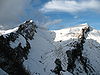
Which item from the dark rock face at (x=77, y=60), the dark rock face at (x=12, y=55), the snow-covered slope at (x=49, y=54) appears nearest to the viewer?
the dark rock face at (x=12, y=55)

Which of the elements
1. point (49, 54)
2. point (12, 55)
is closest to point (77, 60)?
point (49, 54)

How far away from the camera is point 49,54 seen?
17062cm

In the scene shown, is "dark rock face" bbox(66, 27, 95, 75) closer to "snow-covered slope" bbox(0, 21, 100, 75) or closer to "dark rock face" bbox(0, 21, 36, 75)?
"snow-covered slope" bbox(0, 21, 100, 75)

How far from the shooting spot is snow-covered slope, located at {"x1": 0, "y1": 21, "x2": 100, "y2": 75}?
475ft

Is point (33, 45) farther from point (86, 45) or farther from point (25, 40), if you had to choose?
point (86, 45)

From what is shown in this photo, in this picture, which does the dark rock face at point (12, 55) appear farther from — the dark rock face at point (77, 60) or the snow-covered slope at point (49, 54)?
the dark rock face at point (77, 60)

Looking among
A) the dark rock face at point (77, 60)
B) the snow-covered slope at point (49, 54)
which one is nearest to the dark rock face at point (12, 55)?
the snow-covered slope at point (49, 54)

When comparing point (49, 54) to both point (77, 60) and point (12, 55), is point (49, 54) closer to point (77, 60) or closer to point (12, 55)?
point (77, 60)

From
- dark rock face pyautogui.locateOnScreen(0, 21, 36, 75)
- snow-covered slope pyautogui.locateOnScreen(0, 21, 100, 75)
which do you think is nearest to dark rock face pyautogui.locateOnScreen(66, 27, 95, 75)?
snow-covered slope pyautogui.locateOnScreen(0, 21, 100, 75)

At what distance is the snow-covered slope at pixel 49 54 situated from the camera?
145 meters

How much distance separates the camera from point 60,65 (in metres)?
161

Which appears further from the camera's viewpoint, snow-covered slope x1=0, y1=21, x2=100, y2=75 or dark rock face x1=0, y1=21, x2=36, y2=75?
snow-covered slope x1=0, y1=21, x2=100, y2=75

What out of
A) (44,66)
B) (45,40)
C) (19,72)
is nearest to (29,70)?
(19,72)

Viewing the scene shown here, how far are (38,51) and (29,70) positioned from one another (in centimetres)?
2970
